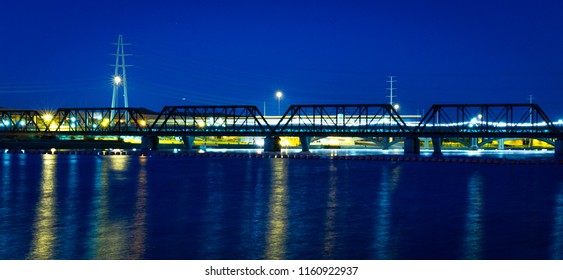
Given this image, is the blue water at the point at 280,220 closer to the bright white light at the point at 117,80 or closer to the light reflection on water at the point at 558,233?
the light reflection on water at the point at 558,233

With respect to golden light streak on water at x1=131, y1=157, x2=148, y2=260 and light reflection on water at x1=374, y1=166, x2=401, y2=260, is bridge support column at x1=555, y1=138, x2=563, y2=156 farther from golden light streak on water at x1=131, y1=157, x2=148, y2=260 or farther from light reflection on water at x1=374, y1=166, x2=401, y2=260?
golden light streak on water at x1=131, y1=157, x2=148, y2=260

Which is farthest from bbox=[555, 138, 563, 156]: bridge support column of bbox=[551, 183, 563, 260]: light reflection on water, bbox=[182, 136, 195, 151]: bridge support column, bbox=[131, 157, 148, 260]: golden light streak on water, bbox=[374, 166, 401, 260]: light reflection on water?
bbox=[131, 157, 148, 260]: golden light streak on water

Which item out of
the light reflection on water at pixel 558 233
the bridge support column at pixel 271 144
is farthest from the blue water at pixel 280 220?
the bridge support column at pixel 271 144

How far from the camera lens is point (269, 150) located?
422 ft

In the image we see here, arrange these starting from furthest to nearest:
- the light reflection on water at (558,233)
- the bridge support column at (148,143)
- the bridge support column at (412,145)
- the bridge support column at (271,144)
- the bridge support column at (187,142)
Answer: the bridge support column at (187,142) < the bridge support column at (148,143) < the bridge support column at (271,144) < the bridge support column at (412,145) < the light reflection on water at (558,233)

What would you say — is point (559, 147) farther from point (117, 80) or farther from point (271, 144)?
point (117, 80)

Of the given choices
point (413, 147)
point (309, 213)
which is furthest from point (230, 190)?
point (413, 147)

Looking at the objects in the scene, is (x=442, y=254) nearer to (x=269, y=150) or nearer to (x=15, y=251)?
(x=15, y=251)

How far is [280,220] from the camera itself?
26953 millimetres

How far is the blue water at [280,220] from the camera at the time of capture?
20.5 metres

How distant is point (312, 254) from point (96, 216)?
11.5 m

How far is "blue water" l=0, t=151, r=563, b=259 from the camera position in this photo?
2050 cm

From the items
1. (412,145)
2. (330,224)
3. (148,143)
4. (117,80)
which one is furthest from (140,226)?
(117,80)
